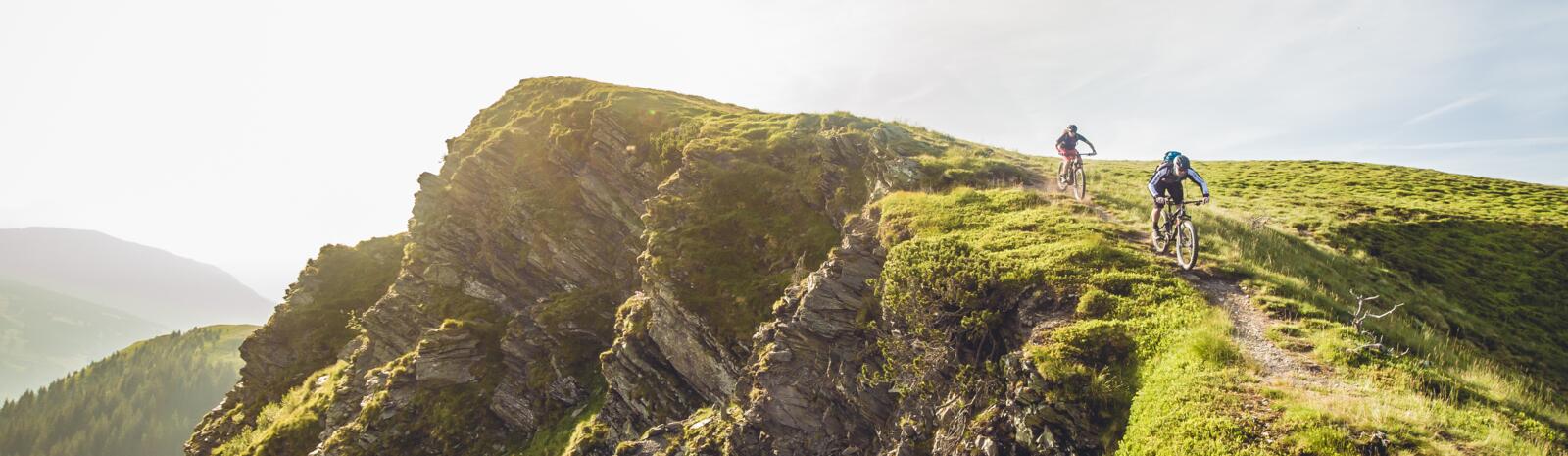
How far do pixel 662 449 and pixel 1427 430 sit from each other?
20235mm

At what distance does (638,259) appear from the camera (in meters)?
30.2

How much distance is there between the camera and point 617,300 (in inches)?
1361

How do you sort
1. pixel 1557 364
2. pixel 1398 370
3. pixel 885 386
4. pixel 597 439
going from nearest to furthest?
pixel 1398 370
pixel 1557 364
pixel 885 386
pixel 597 439

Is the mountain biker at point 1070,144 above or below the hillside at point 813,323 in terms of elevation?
above

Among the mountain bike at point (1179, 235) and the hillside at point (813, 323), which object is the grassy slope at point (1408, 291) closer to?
the hillside at point (813, 323)

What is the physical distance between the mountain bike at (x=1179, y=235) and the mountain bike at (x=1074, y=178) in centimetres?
594

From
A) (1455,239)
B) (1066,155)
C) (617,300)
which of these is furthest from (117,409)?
(1455,239)

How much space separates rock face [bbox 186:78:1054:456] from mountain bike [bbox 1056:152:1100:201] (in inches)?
127

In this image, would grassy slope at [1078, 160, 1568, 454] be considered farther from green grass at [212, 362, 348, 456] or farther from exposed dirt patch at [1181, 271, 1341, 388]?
green grass at [212, 362, 348, 456]

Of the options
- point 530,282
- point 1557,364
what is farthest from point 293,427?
point 1557,364

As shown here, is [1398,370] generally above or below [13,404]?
above

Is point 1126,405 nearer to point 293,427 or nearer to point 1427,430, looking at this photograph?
point 1427,430

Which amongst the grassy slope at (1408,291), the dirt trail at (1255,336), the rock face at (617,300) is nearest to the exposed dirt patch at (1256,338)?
the dirt trail at (1255,336)

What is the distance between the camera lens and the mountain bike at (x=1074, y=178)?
77.6 ft
